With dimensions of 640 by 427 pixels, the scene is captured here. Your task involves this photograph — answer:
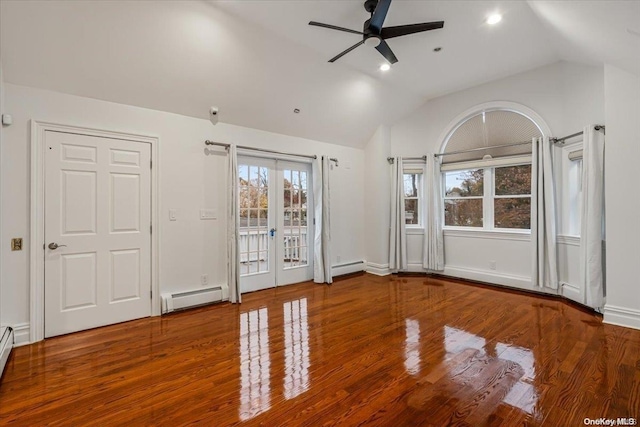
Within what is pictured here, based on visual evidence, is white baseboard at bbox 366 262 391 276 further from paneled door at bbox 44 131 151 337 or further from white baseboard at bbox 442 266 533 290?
paneled door at bbox 44 131 151 337

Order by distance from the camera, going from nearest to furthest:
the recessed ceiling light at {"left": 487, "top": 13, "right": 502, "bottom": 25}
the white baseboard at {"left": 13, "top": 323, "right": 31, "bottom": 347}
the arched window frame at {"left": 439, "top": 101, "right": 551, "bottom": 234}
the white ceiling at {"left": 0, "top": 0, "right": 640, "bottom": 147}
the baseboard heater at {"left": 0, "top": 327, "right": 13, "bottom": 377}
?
the baseboard heater at {"left": 0, "top": 327, "right": 13, "bottom": 377}, the white ceiling at {"left": 0, "top": 0, "right": 640, "bottom": 147}, the white baseboard at {"left": 13, "top": 323, "right": 31, "bottom": 347}, the recessed ceiling light at {"left": 487, "top": 13, "right": 502, "bottom": 25}, the arched window frame at {"left": 439, "top": 101, "right": 551, "bottom": 234}

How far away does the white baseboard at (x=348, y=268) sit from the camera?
5.68 meters

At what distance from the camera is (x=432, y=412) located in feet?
6.29

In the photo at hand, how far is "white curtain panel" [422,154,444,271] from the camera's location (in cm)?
553

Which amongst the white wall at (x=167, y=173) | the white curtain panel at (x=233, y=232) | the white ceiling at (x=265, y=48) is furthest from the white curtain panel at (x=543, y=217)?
the white curtain panel at (x=233, y=232)

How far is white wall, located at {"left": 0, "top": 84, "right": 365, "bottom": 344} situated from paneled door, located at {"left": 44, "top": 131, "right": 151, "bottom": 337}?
0.18m

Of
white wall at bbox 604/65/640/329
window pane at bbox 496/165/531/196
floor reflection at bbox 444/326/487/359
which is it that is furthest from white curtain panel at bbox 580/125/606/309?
floor reflection at bbox 444/326/487/359

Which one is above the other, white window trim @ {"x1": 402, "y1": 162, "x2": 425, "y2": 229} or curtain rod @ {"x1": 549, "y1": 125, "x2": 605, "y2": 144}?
curtain rod @ {"x1": 549, "y1": 125, "x2": 605, "y2": 144}

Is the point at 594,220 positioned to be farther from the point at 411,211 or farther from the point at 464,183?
the point at 411,211

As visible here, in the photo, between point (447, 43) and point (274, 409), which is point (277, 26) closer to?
point (447, 43)

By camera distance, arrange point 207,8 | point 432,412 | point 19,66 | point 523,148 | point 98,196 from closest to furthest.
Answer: point 432,412, point 19,66, point 207,8, point 98,196, point 523,148

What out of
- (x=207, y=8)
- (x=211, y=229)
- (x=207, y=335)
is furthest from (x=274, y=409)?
(x=207, y=8)

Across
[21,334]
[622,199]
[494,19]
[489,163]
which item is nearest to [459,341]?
[622,199]

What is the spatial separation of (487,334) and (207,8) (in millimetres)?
4384
